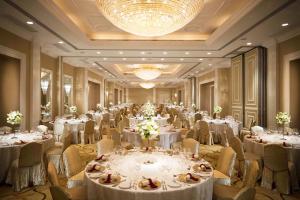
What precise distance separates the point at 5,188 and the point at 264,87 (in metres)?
7.89

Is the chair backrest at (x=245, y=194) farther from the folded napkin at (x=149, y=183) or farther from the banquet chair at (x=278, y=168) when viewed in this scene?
the banquet chair at (x=278, y=168)

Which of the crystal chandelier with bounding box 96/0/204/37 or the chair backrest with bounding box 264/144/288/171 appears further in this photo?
the chair backrest with bounding box 264/144/288/171

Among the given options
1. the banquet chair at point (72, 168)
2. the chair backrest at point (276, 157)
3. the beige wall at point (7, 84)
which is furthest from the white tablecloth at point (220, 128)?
the beige wall at point (7, 84)

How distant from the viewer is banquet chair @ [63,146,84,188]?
3.48 m

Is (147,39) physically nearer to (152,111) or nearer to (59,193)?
(152,111)

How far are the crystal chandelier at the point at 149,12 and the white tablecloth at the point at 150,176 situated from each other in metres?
2.02

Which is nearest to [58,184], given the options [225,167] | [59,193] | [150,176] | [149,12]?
[59,193]

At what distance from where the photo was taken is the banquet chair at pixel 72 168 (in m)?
3.48

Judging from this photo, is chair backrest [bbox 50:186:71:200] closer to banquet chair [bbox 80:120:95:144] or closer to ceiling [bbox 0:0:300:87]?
ceiling [bbox 0:0:300:87]

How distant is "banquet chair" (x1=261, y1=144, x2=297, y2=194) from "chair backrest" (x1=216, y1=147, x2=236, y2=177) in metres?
1.05

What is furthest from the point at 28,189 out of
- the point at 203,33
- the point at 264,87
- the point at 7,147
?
the point at 264,87

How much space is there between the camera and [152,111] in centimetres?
789

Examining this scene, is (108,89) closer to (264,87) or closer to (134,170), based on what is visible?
(264,87)

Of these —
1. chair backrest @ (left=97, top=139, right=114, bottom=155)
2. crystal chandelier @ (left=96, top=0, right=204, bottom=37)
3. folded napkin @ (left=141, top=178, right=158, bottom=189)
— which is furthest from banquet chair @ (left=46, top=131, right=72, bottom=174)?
folded napkin @ (left=141, top=178, right=158, bottom=189)
